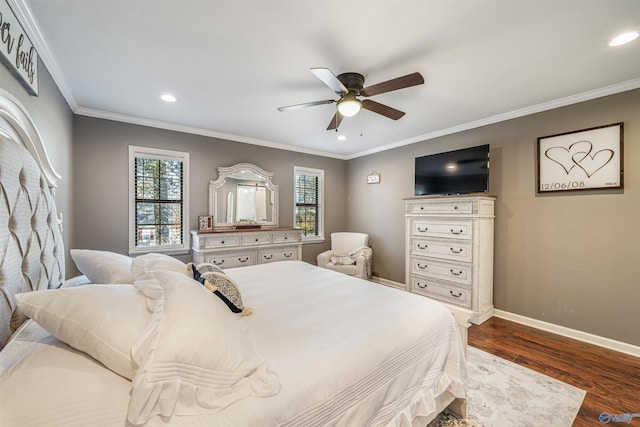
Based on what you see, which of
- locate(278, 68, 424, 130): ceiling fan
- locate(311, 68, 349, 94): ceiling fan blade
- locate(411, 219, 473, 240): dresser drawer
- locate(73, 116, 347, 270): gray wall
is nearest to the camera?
locate(311, 68, 349, 94): ceiling fan blade

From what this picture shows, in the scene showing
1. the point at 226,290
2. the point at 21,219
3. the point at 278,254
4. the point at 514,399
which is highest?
the point at 21,219

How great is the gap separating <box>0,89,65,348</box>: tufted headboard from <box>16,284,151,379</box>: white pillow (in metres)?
0.27

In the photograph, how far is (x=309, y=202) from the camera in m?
4.96

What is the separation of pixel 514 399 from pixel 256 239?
10.7 feet

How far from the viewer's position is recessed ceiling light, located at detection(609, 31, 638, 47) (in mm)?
1719

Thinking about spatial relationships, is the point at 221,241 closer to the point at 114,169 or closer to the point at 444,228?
the point at 114,169

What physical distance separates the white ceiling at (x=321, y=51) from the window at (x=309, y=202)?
6.03 feet

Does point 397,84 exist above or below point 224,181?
above

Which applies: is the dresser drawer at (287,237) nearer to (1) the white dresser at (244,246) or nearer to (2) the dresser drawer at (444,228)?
(1) the white dresser at (244,246)

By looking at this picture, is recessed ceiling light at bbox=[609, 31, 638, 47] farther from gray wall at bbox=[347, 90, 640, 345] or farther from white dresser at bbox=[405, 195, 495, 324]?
white dresser at bbox=[405, 195, 495, 324]

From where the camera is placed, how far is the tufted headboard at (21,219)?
3.38 feet

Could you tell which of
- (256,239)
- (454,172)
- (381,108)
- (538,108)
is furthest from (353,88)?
(256,239)

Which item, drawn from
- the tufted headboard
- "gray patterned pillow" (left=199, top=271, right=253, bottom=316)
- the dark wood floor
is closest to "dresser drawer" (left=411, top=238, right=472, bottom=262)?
the dark wood floor

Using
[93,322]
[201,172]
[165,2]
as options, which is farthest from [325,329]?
[201,172]
